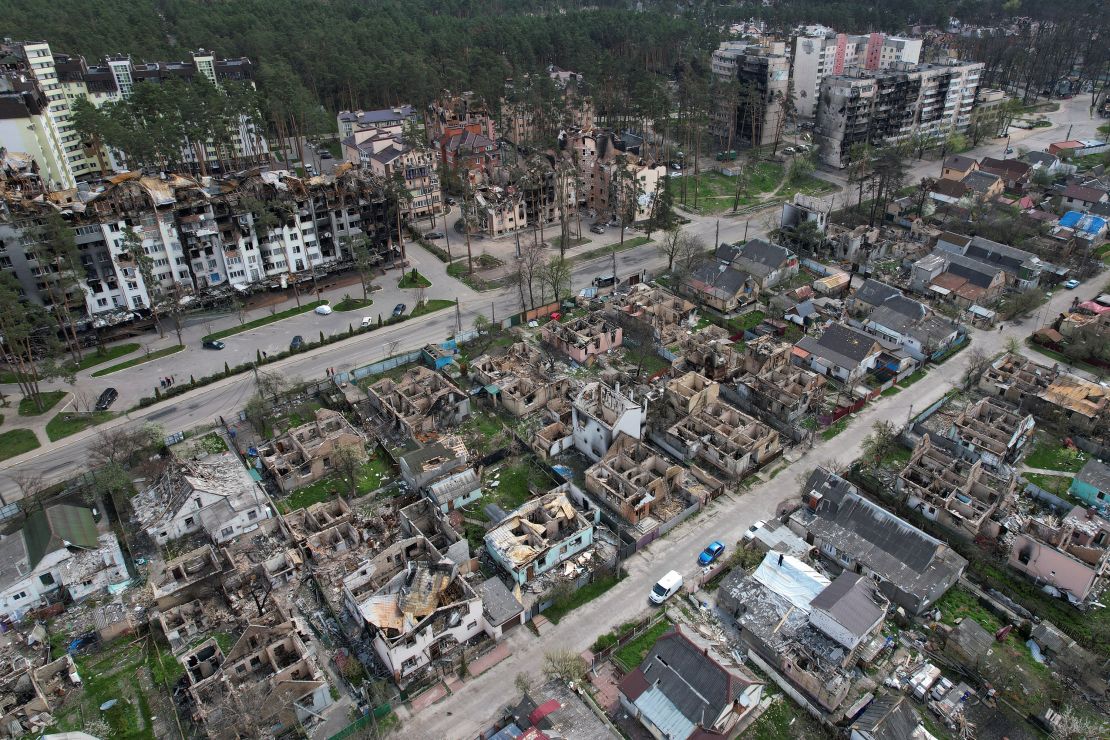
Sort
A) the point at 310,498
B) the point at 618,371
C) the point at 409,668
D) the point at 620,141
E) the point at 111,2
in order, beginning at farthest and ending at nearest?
the point at 111,2
the point at 620,141
the point at 618,371
the point at 310,498
the point at 409,668

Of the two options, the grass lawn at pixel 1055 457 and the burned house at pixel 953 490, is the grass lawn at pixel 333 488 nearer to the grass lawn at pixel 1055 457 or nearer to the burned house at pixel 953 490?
the burned house at pixel 953 490

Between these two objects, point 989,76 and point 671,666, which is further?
point 989,76

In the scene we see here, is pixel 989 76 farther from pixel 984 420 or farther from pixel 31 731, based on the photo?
pixel 31 731

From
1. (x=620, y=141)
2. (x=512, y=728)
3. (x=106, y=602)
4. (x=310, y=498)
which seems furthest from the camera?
(x=620, y=141)

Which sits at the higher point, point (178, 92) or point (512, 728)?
point (178, 92)

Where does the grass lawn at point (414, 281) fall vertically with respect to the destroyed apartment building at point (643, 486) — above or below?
above

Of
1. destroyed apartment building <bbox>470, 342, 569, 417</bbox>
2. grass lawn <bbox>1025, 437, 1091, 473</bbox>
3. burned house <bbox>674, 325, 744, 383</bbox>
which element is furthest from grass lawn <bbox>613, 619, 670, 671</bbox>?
grass lawn <bbox>1025, 437, 1091, 473</bbox>

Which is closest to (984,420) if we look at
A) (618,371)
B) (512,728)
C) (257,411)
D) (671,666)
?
(618,371)

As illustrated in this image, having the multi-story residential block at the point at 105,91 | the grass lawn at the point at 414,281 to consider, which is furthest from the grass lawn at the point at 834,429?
the multi-story residential block at the point at 105,91
